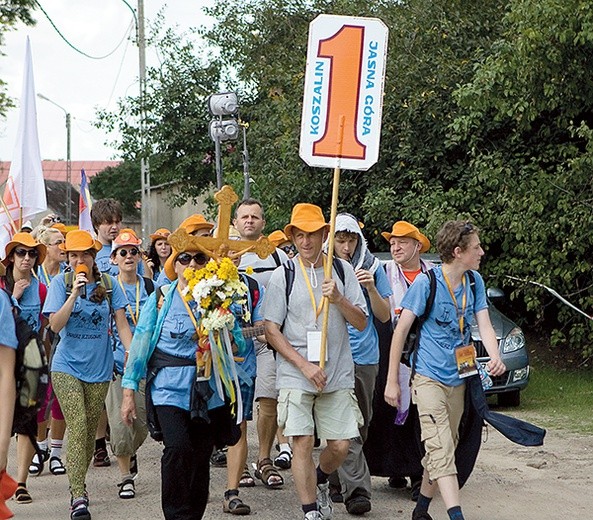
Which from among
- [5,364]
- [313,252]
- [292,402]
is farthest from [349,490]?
[5,364]

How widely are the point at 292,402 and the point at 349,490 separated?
1128mm

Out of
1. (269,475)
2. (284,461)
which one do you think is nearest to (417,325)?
(269,475)

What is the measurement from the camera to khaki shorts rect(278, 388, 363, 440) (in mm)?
6723

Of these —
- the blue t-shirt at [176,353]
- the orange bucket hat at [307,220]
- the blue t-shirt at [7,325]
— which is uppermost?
the orange bucket hat at [307,220]

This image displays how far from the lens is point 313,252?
272 inches

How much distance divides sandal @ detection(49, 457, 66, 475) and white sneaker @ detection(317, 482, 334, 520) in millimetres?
2754

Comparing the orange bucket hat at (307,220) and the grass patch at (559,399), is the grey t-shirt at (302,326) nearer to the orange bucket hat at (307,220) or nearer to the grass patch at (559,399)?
the orange bucket hat at (307,220)

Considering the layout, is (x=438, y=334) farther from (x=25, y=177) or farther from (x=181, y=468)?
(x=25, y=177)

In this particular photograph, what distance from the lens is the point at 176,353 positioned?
21.2 ft

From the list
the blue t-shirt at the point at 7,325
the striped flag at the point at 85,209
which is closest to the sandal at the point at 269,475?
the blue t-shirt at the point at 7,325

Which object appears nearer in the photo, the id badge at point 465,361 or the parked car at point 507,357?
the id badge at point 465,361

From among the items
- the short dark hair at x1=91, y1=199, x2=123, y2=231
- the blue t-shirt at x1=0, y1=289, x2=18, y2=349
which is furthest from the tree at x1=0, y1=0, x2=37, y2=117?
the blue t-shirt at x1=0, y1=289, x2=18, y2=349

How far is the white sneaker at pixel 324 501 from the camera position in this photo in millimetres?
7258

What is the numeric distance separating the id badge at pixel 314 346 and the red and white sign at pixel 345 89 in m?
1.28
